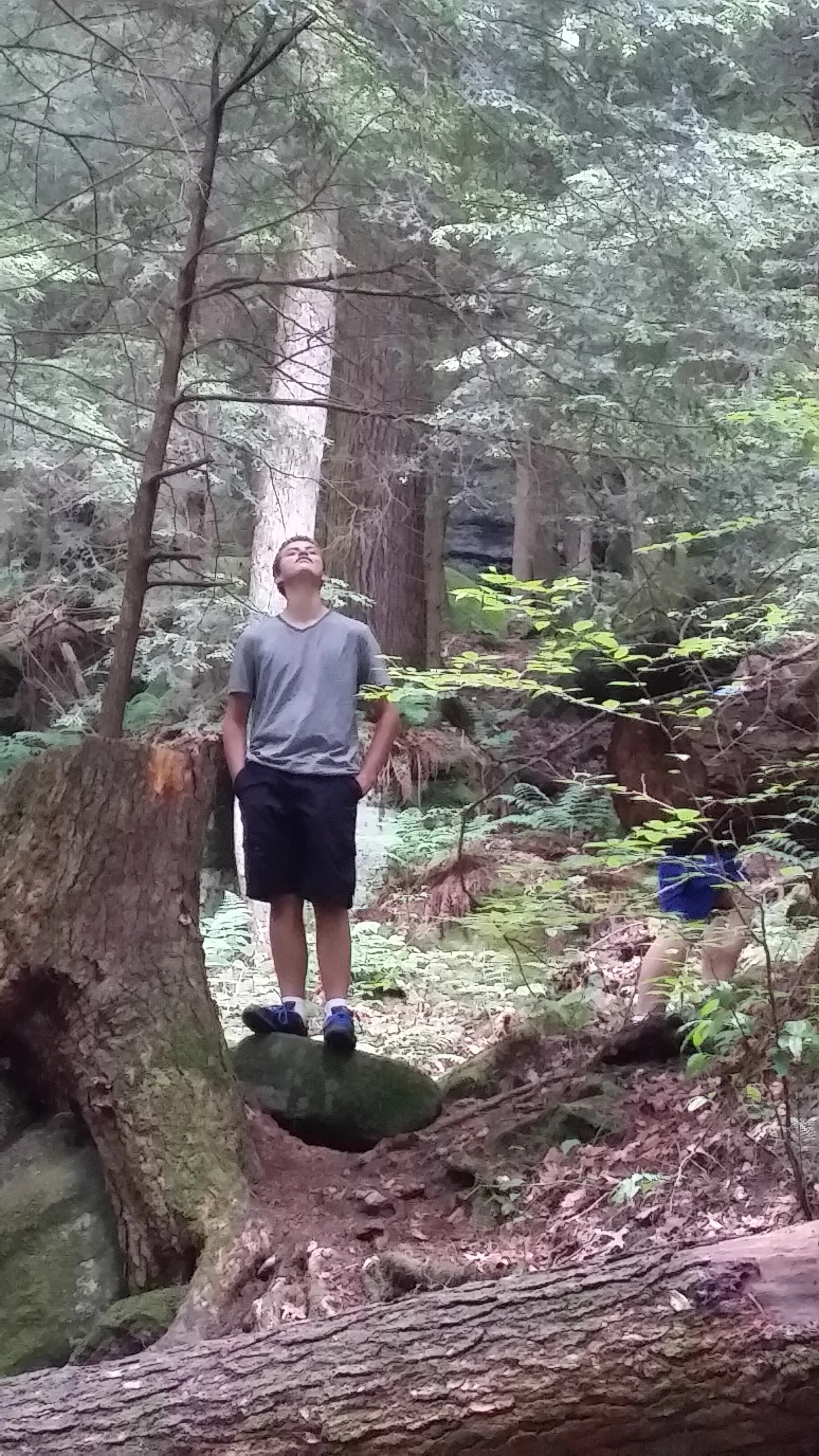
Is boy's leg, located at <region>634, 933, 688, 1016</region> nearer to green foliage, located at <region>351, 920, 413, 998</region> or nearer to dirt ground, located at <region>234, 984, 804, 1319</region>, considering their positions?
dirt ground, located at <region>234, 984, 804, 1319</region>

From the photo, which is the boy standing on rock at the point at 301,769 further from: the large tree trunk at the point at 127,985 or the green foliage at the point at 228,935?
the green foliage at the point at 228,935

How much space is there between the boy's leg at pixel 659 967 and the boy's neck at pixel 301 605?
6.54 feet

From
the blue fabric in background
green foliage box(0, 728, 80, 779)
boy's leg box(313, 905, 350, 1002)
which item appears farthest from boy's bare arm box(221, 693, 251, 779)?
green foliage box(0, 728, 80, 779)

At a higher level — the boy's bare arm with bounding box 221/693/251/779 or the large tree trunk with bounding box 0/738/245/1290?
the boy's bare arm with bounding box 221/693/251/779

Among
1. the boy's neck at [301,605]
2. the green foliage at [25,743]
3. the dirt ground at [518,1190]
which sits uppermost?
the boy's neck at [301,605]

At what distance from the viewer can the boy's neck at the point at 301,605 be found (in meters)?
4.72

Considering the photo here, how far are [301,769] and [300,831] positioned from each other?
0.27m

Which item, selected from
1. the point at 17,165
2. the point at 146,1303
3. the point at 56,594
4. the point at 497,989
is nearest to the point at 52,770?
the point at 146,1303

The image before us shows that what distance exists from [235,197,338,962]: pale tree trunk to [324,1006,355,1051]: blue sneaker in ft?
11.6

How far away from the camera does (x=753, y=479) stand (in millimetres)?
6629

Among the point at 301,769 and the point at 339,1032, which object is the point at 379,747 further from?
the point at 339,1032

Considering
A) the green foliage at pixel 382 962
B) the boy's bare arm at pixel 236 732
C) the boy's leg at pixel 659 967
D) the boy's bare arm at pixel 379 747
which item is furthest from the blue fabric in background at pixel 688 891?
the green foliage at pixel 382 962

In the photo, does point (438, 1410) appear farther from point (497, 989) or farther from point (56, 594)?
point (56, 594)

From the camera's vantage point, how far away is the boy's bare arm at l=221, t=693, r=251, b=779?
4.47 metres
